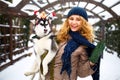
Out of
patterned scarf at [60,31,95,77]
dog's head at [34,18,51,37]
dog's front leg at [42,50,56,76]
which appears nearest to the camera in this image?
patterned scarf at [60,31,95,77]

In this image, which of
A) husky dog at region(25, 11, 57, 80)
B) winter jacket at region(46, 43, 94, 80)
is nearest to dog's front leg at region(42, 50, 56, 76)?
husky dog at region(25, 11, 57, 80)

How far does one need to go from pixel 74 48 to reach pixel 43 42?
0.49m

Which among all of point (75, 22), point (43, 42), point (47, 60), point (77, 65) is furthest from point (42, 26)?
point (77, 65)

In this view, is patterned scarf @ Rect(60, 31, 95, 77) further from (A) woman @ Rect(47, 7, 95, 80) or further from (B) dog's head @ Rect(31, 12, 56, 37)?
(B) dog's head @ Rect(31, 12, 56, 37)

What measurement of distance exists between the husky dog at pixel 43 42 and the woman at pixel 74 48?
19 cm

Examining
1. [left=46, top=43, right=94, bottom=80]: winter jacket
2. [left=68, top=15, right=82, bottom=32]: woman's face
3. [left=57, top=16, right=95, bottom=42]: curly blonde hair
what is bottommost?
[left=46, top=43, right=94, bottom=80]: winter jacket

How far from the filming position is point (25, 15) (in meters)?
11.3

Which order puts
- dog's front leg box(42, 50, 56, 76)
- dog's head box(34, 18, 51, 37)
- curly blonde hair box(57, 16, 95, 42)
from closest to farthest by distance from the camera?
1. curly blonde hair box(57, 16, 95, 42)
2. dog's front leg box(42, 50, 56, 76)
3. dog's head box(34, 18, 51, 37)

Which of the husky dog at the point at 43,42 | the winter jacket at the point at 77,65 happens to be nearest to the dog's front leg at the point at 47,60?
the husky dog at the point at 43,42

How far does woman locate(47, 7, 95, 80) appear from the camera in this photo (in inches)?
111

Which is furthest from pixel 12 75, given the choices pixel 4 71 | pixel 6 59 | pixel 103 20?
pixel 103 20

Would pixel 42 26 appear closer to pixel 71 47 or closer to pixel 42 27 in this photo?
pixel 42 27

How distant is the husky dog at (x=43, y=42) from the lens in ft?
10.3

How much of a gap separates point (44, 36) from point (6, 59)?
7142mm
